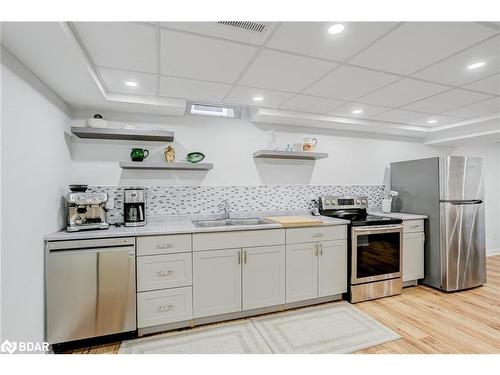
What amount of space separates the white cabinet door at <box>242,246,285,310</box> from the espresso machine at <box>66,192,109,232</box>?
1362mm

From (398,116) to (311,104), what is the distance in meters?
1.34

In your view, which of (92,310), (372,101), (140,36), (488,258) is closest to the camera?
(140,36)

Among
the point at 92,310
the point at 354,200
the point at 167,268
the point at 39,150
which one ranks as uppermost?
the point at 39,150

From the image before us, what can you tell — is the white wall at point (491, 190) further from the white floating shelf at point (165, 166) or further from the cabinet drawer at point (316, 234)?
the white floating shelf at point (165, 166)

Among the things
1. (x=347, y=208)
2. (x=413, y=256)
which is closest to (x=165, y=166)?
(x=347, y=208)

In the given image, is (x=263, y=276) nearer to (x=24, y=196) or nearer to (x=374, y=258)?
(x=374, y=258)

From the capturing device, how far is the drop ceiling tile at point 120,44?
1.48m

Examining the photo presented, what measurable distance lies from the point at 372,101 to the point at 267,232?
1.84 metres

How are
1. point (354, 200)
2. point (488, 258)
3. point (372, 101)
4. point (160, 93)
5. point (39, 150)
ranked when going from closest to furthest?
point (39, 150) → point (160, 93) → point (372, 101) → point (354, 200) → point (488, 258)

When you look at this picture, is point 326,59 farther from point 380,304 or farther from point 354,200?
point 380,304

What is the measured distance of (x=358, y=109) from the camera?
307cm

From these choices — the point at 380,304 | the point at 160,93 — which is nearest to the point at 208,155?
the point at 160,93

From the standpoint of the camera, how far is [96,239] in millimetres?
2043

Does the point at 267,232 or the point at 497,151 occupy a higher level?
the point at 497,151
